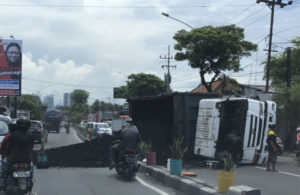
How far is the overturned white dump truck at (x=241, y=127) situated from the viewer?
15.1 m

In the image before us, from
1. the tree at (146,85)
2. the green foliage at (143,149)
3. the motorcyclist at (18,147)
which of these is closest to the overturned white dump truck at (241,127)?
the green foliage at (143,149)

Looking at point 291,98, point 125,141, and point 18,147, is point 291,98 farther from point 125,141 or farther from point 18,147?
point 18,147

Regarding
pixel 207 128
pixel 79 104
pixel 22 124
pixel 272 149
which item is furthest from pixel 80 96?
pixel 22 124

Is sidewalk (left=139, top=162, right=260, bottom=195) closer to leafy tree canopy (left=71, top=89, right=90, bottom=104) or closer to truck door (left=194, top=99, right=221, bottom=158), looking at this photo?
truck door (left=194, top=99, right=221, bottom=158)

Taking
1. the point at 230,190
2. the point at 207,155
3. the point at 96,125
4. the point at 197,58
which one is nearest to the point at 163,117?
the point at 207,155

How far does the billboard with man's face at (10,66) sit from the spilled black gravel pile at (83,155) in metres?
17.6

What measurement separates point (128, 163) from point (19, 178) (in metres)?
4.63

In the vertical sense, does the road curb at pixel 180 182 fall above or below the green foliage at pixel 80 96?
below

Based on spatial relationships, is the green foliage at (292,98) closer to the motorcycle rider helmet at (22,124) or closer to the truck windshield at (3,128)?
the truck windshield at (3,128)

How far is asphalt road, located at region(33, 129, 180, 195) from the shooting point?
31.5 ft

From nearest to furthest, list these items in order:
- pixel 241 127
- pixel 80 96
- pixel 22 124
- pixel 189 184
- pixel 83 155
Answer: pixel 22 124
pixel 189 184
pixel 241 127
pixel 83 155
pixel 80 96

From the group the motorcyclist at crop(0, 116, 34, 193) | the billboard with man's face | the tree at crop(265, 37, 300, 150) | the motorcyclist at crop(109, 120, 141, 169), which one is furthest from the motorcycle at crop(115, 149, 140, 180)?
the billboard with man's face

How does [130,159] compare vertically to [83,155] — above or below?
above

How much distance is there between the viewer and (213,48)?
27.7 metres
